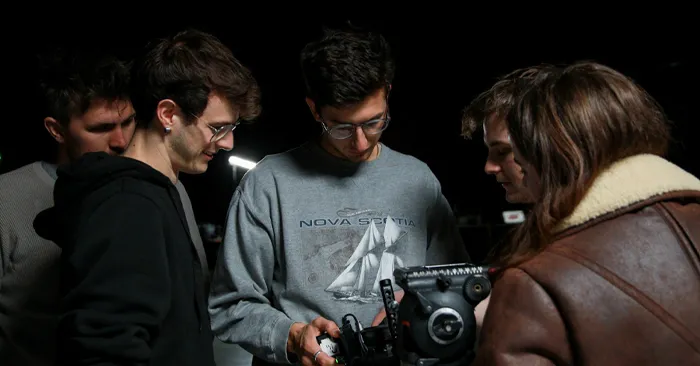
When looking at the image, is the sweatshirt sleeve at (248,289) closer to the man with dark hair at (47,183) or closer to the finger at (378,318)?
the finger at (378,318)

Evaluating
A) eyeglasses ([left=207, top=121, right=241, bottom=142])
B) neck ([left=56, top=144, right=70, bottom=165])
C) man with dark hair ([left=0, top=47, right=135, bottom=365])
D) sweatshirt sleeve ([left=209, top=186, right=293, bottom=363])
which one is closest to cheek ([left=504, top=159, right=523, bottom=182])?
sweatshirt sleeve ([left=209, top=186, right=293, bottom=363])

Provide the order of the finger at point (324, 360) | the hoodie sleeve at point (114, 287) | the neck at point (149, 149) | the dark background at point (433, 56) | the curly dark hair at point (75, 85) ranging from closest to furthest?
the hoodie sleeve at point (114, 287)
the finger at point (324, 360)
the neck at point (149, 149)
the curly dark hair at point (75, 85)
the dark background at point (433, 56)

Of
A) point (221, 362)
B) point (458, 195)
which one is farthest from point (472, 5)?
point (458, 195)

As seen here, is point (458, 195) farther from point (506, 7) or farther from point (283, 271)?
point (283, 271)

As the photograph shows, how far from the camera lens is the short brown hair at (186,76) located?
165cm

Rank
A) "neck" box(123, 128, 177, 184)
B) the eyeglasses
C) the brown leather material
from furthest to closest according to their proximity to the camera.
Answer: the eyeglasses → "neck" box(123, 128, 177, 184) → the brown leather material

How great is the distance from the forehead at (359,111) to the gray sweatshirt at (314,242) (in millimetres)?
140

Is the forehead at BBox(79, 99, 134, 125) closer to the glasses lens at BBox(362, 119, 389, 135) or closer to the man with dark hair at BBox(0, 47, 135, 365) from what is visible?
the man with dark hair at BBox(0, 47, 135, 365)

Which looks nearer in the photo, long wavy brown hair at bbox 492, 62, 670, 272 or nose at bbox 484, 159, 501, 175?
long wavy brown hair at bbox 492, 62, 670, 272

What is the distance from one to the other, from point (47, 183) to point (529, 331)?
166cm

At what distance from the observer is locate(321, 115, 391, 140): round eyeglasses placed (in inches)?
73.0

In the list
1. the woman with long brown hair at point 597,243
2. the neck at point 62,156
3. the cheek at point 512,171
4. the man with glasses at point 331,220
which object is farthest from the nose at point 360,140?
the neck at point 62,156

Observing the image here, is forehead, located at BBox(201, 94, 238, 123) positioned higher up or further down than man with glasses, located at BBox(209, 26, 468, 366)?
higher up

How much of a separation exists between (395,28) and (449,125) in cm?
415
